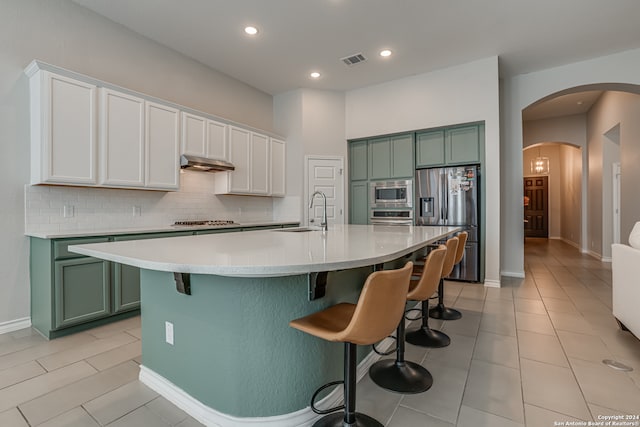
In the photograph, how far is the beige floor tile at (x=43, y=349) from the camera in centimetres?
224

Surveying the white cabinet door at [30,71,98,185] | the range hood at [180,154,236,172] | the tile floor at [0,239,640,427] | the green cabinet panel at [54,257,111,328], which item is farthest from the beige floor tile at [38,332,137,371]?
the range hood at [180,154,236,172]

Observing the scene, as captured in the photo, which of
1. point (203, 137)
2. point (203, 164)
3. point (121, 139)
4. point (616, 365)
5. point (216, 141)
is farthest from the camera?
point (216, 141)

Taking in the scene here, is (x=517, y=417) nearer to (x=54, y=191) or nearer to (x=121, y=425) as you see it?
(x=121, y=425)

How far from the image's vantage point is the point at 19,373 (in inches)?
81.7

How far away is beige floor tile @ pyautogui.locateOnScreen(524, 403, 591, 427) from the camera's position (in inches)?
61.2

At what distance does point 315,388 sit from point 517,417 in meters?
Answer: 1.06

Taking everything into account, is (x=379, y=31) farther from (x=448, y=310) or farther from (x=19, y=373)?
(x=19, y=373)

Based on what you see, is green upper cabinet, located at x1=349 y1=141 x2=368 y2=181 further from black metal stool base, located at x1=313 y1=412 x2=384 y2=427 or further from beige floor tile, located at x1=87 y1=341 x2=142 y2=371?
black metal stool base, located at x1=313 y1=412 x2=384 y2=427

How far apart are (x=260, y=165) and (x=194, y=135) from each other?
1.25 m

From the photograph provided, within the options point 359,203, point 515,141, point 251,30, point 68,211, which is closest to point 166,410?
point 68,211

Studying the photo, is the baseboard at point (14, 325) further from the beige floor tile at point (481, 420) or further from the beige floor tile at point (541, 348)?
the beige floor tile at point (541, 348)

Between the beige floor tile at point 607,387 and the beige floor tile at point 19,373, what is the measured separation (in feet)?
11.3

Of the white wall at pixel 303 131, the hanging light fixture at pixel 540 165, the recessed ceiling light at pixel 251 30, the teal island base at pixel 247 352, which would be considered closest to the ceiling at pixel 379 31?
the recessed ceiling light at pixel 251 30

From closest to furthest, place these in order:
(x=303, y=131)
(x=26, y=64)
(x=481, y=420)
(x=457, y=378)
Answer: (x=481, y=420), (x=457, y=378), (x=26, y=64), (x=303, y=131)
